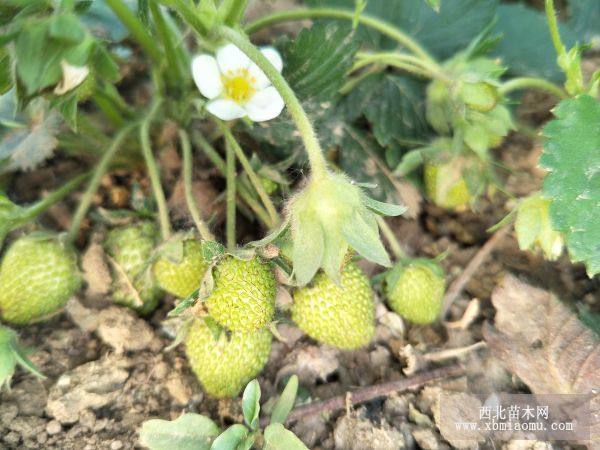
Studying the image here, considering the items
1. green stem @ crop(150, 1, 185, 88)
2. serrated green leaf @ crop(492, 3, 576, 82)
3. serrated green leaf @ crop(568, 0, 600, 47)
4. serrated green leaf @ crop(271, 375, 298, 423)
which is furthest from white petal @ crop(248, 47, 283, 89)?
serrated green leaf @ crop(568, 0, 600, 47)

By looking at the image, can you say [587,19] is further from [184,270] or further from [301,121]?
[184,270]

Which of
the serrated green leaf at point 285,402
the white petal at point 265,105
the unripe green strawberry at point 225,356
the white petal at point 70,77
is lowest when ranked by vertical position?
the serrated green leaf at point 285,402

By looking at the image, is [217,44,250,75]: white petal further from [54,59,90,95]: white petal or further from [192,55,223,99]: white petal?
[54,59,90,95]: white petal

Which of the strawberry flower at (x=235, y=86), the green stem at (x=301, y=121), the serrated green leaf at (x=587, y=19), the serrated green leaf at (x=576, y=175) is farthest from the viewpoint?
the serrated green leaf at (x=587, y=19)

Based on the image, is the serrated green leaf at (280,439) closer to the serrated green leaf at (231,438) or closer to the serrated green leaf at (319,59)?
the serrated green leaf at (231,438)

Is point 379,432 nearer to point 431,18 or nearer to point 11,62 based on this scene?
point 11,62

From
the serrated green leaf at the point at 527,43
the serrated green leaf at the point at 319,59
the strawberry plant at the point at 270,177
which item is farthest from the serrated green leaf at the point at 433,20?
the serrated green leaf at the point at 319,59

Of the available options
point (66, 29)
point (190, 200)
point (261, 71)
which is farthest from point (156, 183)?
point (66, 29)
